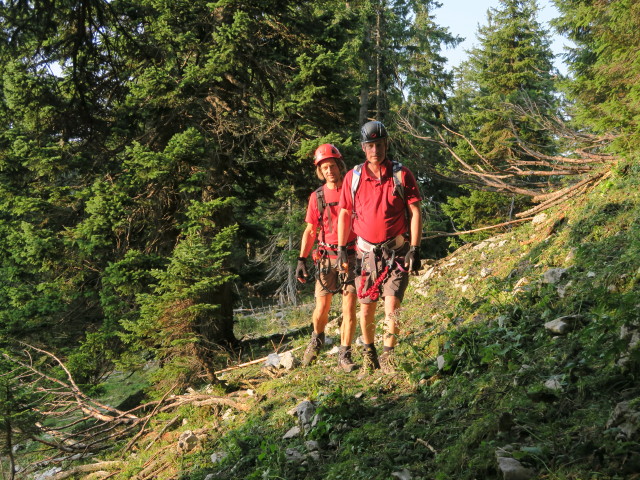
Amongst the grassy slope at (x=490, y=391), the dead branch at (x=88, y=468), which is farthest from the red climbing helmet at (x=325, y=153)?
the dead branch at (x=88, y=468)

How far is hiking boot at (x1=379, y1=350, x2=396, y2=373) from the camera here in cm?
488

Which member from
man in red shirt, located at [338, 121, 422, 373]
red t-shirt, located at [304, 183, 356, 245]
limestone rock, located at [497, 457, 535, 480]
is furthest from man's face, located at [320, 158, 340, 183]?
limestone rock, located at [497, 457, 535, 480]

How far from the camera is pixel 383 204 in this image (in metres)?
4.89

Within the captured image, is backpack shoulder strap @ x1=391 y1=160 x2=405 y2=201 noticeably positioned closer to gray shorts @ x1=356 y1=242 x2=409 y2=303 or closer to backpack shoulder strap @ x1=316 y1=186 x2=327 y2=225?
gray shorts @ x1=356 y1=242 x2=409 y2=303

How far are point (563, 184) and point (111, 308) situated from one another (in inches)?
348

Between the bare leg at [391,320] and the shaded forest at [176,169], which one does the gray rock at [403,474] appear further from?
the shaded forest at [176,169]

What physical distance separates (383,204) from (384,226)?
0.23 meters

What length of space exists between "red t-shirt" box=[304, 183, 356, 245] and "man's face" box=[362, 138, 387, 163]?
3.60ft

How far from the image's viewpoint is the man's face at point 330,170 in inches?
229

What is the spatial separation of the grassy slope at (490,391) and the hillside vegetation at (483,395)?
0.04 ft

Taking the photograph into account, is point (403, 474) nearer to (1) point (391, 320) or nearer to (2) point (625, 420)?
(2) point (625, 420)

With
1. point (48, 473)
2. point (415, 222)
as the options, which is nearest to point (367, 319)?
point (415, 222)

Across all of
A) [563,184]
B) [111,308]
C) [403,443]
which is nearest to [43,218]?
[111,308]

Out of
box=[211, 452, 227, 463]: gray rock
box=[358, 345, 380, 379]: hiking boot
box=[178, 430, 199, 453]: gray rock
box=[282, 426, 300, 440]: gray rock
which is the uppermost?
box=[358, 345, 380, 379]: hiking boot
